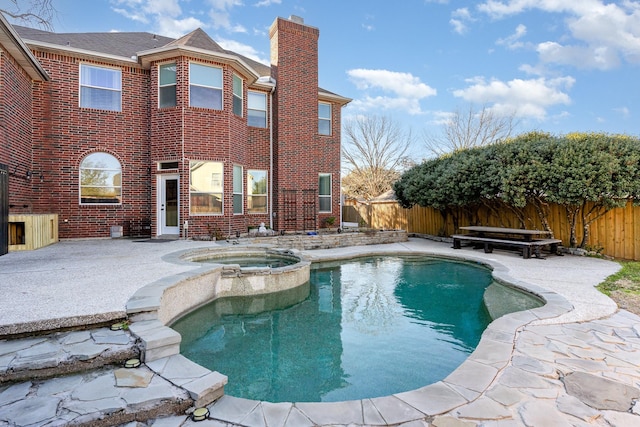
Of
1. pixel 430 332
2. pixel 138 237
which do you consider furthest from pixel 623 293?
pixel 138 237

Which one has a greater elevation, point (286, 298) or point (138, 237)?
point (138, 237)

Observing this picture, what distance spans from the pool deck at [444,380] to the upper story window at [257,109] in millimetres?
8687

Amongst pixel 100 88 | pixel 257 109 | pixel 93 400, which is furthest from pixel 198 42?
pixel 93 400

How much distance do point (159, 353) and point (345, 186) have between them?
26.4 metres

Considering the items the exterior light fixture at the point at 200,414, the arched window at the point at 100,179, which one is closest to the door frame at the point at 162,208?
the arched window at the point at 100,179

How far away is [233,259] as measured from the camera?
7.82 meters

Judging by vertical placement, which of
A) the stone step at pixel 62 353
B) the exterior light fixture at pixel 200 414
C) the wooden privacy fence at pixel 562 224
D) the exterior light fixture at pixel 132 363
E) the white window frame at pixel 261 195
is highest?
the white window frame at pixel 261 195

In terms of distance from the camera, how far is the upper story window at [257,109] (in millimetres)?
12344

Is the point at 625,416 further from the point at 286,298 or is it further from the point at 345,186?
the point at 345,186

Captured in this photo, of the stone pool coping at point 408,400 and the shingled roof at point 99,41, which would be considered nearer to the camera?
the stone pool coping at point 408,400

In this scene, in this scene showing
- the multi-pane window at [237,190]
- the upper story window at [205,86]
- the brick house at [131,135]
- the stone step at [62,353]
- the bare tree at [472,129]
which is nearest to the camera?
the stone step at [62,353]

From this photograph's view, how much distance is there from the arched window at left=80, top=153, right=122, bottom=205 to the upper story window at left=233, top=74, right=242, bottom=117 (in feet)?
13.7

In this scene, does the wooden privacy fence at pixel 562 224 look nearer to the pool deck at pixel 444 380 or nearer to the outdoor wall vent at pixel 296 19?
the pool deck at pixel 444 380

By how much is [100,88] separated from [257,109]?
16.5 ft
